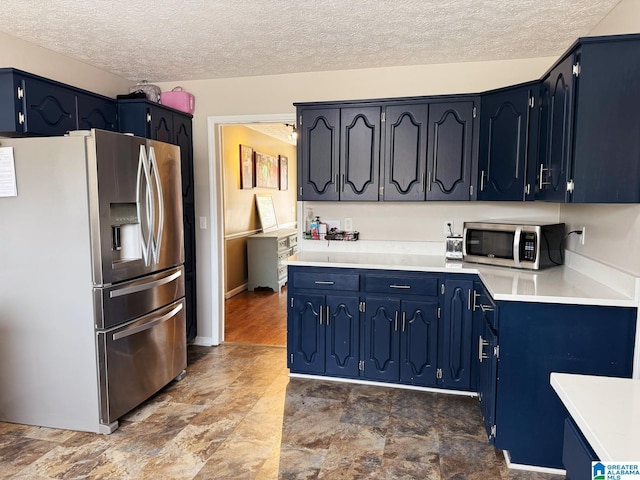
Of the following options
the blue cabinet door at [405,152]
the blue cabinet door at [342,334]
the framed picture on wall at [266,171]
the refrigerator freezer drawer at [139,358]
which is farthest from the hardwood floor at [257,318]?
the blue cabinet door at [405,152]

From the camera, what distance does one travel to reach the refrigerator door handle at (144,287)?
2566 millimetres

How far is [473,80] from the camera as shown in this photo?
347 cm

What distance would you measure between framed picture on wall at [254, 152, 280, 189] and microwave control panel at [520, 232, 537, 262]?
4.51 meters

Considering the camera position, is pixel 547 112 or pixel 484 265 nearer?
pixel 547 112

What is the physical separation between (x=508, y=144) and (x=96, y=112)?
3.02m

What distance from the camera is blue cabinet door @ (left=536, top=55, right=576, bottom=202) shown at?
2.13m

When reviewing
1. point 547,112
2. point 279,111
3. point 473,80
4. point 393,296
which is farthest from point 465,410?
point 279,111

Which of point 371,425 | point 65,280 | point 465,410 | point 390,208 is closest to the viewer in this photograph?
point 65,280

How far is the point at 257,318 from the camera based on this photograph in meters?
4.98

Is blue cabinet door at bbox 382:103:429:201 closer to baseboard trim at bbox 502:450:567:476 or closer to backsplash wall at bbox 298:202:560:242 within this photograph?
backsplash wall at bbox 298:202:560:242

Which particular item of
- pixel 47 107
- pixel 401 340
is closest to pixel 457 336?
pixel 401 340

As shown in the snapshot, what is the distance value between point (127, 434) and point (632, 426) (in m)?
2.59

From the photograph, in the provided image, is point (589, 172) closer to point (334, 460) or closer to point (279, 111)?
point (334, 460)

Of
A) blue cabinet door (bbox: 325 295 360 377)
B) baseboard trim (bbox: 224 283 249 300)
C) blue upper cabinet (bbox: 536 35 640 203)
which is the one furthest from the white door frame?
blue upper cabinet (bbox: 536 35 640 203)
